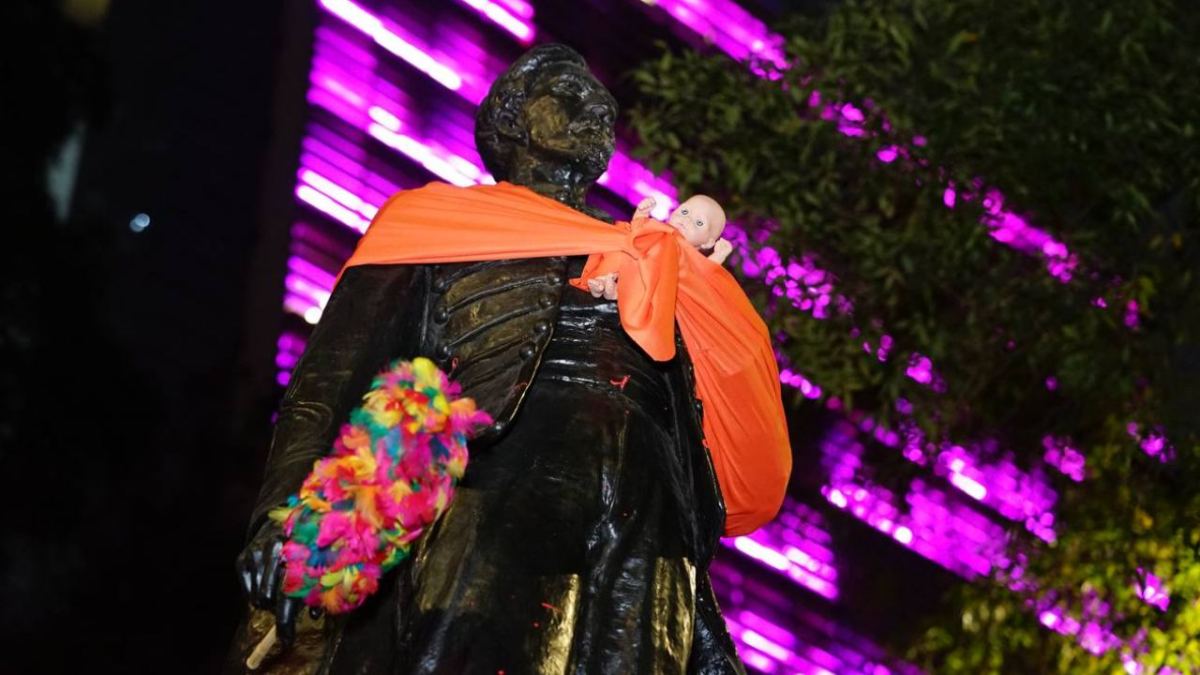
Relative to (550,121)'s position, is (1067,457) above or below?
above

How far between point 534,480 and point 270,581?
1.35ft

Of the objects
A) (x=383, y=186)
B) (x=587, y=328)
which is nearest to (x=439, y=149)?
(x=383, y=186)

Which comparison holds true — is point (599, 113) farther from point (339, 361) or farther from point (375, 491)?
point (375, 491)

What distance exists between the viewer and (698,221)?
3.00 m

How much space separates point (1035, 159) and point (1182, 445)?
110 centimetres

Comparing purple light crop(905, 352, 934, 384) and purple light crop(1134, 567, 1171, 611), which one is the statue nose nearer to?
purple light crop(905, 352, 934, 384)

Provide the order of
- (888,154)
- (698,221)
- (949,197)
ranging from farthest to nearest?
(949,197) < (888,154) < (698,221)

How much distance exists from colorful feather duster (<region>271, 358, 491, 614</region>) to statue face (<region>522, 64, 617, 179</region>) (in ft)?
2.05

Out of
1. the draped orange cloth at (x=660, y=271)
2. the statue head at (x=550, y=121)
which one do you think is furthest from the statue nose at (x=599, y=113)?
the draped orange cloth at (x=660, y=271)

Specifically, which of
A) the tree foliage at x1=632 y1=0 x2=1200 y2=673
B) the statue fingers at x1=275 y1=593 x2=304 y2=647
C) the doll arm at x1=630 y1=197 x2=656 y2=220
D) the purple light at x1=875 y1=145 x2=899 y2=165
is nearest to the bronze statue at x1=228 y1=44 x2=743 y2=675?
the statue fingers at x1=275 y1=593 x2=304 y2=647

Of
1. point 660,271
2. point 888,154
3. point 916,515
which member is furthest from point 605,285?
point 916,515

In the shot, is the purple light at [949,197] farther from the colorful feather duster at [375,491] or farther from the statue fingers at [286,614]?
the statue fingers at [286,614]

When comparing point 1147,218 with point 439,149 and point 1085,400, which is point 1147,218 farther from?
point 439,149

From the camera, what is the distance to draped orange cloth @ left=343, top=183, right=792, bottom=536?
2.92 meters
